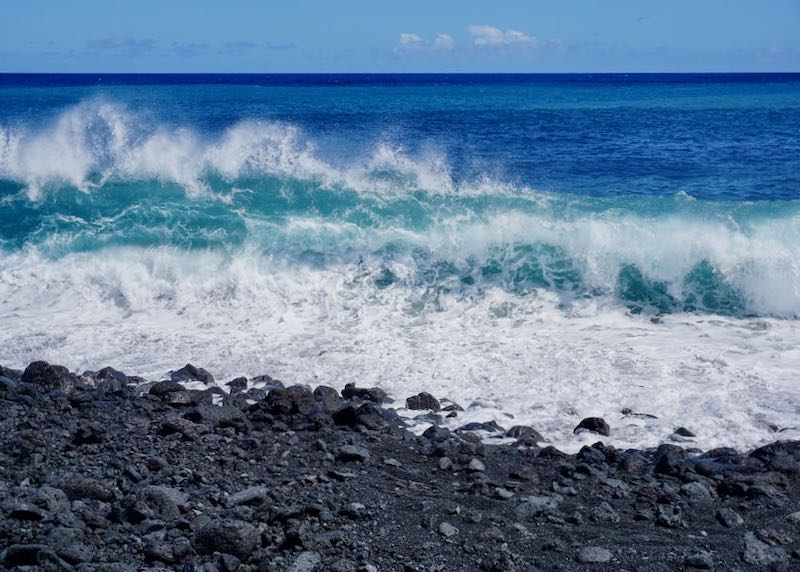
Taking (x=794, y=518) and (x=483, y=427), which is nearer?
(x=794, y=518)

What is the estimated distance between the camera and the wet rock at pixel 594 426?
7.29 meters

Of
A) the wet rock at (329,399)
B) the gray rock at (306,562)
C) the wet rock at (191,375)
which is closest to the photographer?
the gray rock at (306,562)

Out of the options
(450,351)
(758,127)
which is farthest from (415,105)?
A: (450,351)

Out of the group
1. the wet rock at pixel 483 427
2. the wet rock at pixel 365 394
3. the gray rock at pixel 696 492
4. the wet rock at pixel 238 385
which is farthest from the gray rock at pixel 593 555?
the wet rock at pixel 238 385

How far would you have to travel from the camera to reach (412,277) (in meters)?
12.2

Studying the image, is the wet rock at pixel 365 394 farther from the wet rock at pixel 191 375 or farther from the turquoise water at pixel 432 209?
the turquoise water at pixel 432 209

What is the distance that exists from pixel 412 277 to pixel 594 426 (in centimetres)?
531

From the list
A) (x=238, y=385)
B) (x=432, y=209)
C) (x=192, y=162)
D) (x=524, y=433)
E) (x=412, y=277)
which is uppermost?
(x=192, y=162)

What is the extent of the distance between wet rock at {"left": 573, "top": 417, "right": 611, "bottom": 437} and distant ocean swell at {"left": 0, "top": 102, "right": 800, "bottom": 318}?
406 centimetres

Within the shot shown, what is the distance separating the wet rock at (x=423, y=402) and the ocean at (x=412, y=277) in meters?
0.30

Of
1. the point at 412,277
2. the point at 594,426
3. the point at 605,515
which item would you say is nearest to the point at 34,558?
the point at 605,515

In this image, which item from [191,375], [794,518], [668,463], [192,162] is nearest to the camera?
[794,518]

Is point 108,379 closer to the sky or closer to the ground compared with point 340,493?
closer to the ground

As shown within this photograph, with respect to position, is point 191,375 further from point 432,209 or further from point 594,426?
point 432,209
